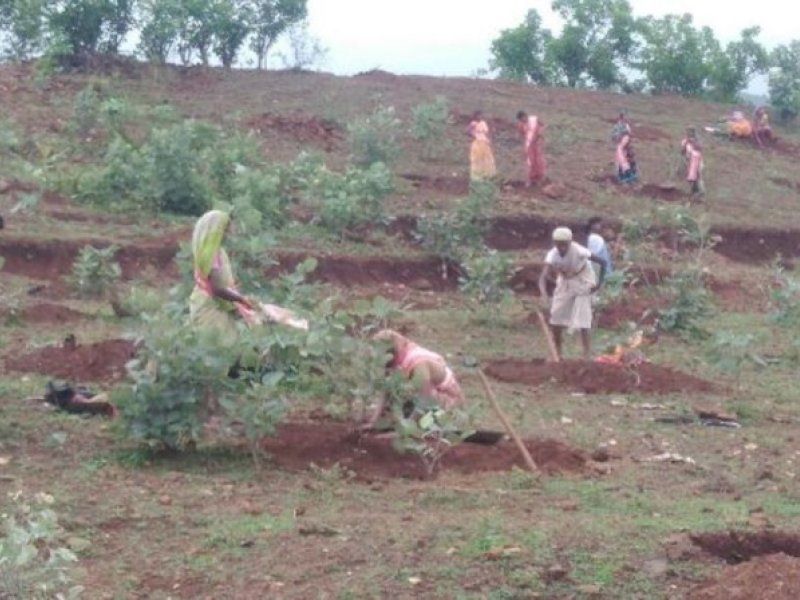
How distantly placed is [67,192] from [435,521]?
43.7 ft

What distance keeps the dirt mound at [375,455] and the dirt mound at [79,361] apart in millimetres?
2238

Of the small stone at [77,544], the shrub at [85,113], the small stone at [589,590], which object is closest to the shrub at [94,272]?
the shrub at [85,113]

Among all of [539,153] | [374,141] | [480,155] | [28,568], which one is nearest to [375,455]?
[28,568]

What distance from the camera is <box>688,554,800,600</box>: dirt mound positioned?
6367mm

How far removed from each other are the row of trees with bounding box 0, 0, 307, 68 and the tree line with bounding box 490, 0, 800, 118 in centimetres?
690

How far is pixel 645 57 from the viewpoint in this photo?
36219mm

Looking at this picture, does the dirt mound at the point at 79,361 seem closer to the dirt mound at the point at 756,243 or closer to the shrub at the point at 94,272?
the shrub at the point at 94,272

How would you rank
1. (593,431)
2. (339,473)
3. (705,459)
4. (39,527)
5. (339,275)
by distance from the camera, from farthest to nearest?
(339,275)
(593,431)
(705,459)
(339,473)
(39,527)

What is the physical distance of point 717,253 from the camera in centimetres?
2378

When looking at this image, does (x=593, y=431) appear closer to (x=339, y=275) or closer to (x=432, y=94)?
(x=339, y=275)

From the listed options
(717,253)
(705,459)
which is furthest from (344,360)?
(717,253)

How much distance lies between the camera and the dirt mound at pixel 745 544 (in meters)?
7.29

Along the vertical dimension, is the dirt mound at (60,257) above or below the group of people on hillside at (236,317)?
below

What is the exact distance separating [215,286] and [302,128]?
658 inches
